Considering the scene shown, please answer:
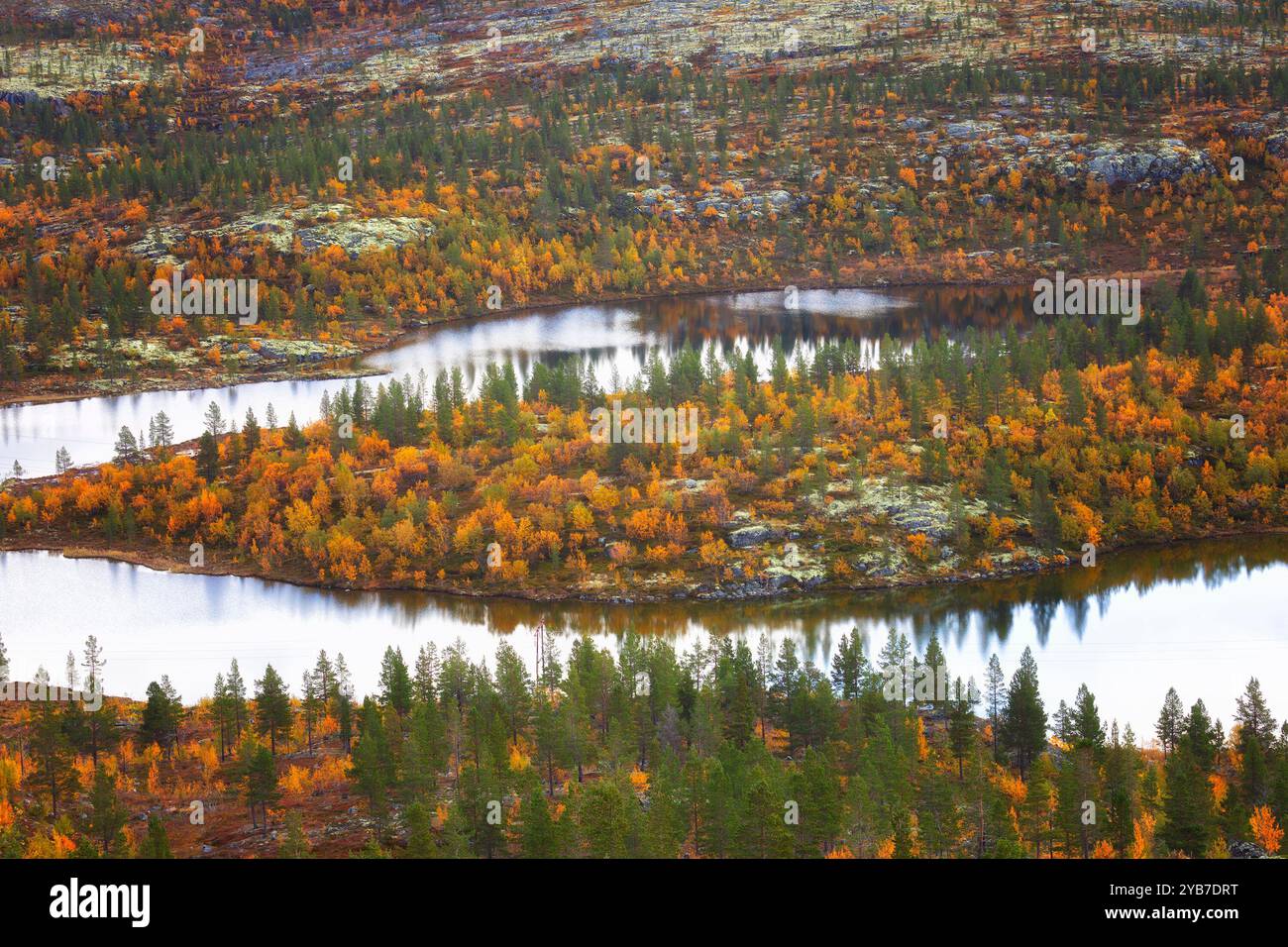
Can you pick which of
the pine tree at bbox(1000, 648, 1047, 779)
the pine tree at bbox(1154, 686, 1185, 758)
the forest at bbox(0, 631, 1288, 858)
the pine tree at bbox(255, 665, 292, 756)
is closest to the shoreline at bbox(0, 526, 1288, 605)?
the forest at bbox(0, 631, 1288, 858)

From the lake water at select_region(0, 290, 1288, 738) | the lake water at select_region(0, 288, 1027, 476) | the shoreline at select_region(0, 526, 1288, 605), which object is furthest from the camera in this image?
the lake water at select_region(0, 288, 1027, 476)

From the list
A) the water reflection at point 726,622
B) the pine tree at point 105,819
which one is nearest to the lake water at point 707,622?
the water reflection at point 726,622

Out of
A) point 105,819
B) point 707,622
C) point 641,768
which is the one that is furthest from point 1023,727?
point 105,819

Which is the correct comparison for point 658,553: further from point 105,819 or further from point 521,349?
point 521,349

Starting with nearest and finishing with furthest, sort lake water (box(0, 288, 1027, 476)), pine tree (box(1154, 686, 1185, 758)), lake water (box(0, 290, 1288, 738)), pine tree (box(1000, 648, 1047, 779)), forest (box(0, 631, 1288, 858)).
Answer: forest (box(0, 631, 1288, 858))
pine tree (box(1000, 648, 1047, 779))
pine tree (box(1154, 686, 1185, 758))
lake water (box(0, 290, 1288, 738))
lake water (box(0, 288, 1027, 476))

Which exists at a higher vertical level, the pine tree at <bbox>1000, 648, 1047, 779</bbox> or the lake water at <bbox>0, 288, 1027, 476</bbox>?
the lake water at <bbox>0, 288, 1027, 476</bbox>

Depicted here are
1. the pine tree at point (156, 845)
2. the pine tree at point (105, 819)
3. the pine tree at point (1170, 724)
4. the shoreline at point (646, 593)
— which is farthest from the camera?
the shoreline at point (646, 593)

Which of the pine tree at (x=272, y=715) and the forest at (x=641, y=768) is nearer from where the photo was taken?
the forest at (x=641, y=768)

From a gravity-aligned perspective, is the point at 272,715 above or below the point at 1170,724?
above

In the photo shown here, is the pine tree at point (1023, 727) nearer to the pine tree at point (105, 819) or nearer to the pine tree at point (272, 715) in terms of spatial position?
the pine tree at point (272, 715)

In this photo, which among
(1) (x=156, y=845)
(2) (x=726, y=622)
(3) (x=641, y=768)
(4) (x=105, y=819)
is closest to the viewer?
(1) (x=156, y=845)

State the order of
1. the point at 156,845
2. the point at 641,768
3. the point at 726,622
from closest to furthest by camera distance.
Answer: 1. the point at 156,845
2. the point at 641,768
3. the point at 726,622

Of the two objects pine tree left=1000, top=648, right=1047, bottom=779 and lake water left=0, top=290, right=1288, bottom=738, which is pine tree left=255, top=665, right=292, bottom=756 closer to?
lake water left=0, top=290, right=1288, bottom=738
